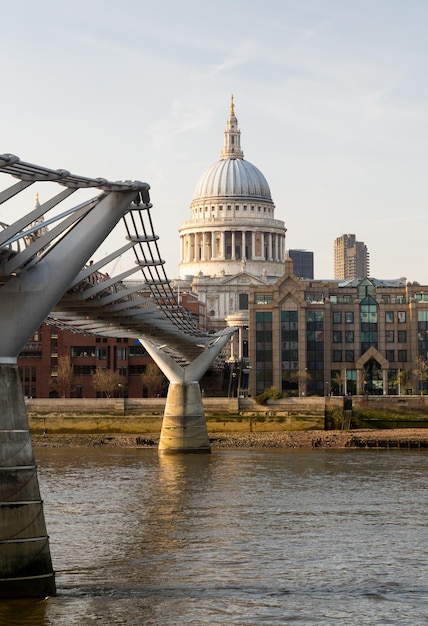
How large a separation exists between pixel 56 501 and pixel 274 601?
20723 millimetres

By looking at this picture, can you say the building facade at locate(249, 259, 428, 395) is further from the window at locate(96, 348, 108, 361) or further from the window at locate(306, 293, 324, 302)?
the window at locate(96, 348, 108, 361)

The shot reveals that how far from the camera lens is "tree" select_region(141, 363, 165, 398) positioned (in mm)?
114750

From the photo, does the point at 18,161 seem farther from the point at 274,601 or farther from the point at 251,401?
the point at 251,401

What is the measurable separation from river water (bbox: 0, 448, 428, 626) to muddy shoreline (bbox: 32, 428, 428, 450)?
17.9m

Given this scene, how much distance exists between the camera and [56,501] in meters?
48.2

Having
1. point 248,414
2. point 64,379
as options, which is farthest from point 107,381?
point 248,414

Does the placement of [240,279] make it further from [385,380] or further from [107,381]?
[107,381]

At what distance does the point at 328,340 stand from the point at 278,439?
105 ft

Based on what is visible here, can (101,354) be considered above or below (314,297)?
below

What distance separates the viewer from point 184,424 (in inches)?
3081

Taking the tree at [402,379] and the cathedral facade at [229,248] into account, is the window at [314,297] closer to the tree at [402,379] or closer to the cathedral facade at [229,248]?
the tree at [402,379]

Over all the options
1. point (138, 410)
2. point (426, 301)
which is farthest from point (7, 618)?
point (426, 301)

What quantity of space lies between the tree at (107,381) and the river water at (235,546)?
1886 inches

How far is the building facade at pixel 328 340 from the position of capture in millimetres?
115438
